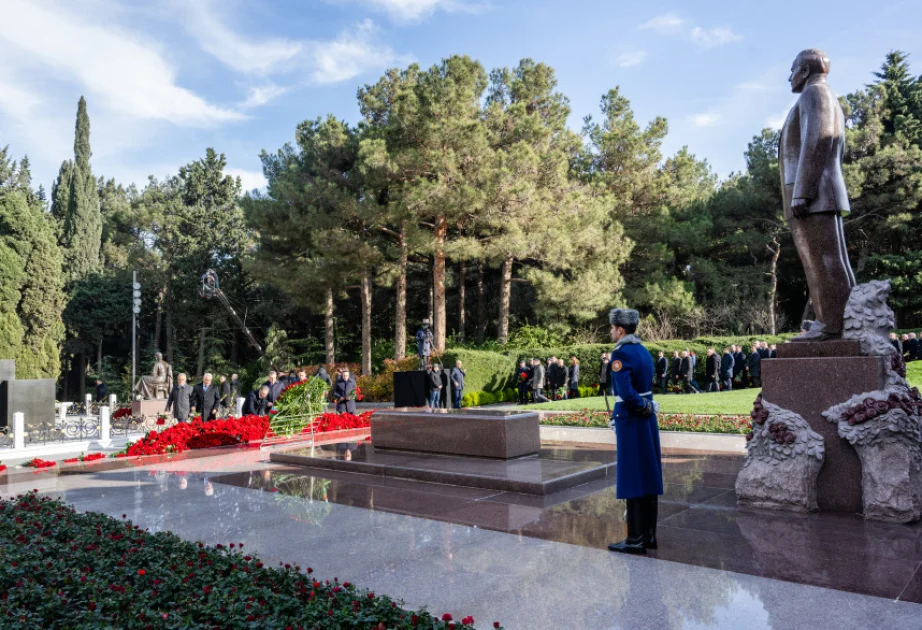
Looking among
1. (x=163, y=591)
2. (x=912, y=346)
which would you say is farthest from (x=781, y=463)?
(x=912, y=346)

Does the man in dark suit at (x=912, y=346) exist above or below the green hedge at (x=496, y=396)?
above

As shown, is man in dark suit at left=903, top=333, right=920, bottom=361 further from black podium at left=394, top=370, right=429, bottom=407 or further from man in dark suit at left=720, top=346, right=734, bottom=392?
black podium at left=394, top=370, right=429, bottom=407

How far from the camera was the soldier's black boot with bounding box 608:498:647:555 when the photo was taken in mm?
4707

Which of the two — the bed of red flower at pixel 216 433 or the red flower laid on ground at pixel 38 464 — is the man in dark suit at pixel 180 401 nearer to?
the bed of red flower at pixel 216 433

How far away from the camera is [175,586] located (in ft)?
12.5

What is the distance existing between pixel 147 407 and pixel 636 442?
15.8 metres

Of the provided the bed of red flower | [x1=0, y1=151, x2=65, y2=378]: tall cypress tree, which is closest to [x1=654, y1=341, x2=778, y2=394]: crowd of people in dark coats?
the bed of red flower

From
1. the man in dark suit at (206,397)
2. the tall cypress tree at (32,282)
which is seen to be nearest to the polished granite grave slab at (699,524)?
the man in dark suit at (206,397)

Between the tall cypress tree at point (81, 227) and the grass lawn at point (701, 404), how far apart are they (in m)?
33.7

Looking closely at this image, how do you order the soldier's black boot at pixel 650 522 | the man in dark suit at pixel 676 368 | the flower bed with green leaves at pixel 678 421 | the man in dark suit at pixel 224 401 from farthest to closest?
the man in dark suit at pixel 676 368 → the man in dark suit at pixel 224 401 → the flower bed with green leaves at pixel 678 421 → the soldier's black boot at pixel 650 522

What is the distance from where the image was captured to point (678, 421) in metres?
11.5

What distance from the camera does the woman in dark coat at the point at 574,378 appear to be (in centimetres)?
1991

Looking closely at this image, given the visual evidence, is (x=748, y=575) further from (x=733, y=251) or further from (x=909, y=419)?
(x=733, y=251)

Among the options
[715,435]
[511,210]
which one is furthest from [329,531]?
[511,210]
